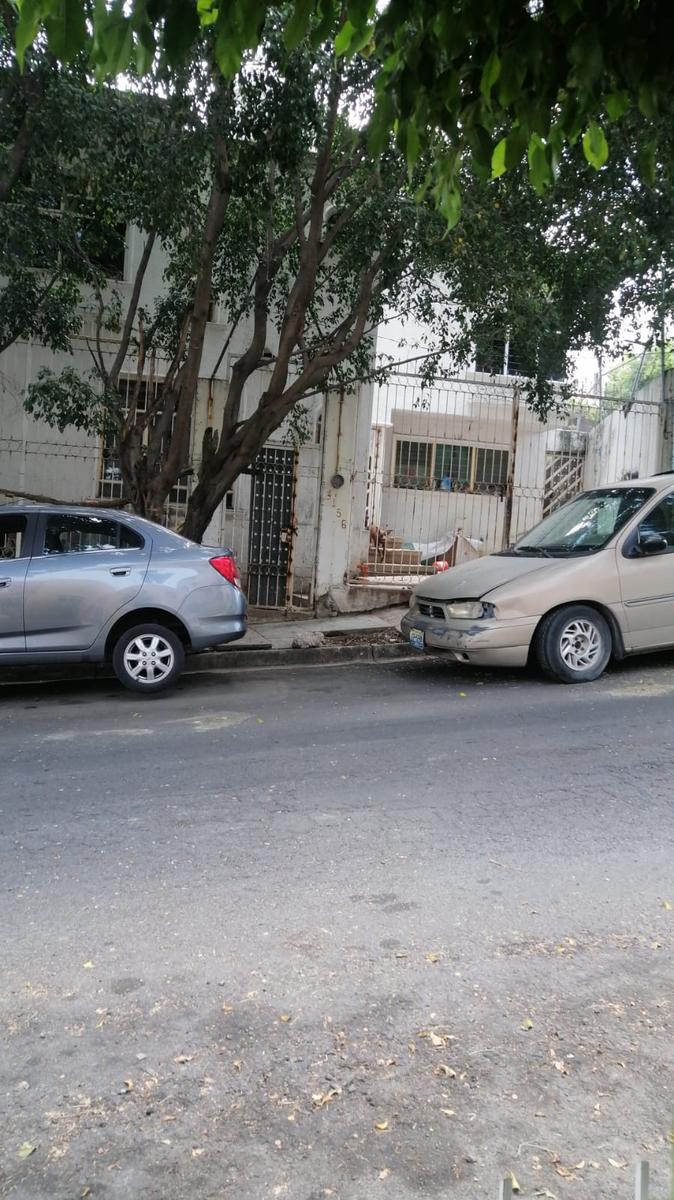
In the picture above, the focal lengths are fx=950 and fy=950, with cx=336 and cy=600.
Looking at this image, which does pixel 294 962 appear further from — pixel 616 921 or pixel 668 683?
pixel 668 683

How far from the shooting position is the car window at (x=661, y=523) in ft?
29.8

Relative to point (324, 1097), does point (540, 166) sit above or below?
above

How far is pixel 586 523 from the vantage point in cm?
948

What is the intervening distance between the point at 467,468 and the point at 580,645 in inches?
383

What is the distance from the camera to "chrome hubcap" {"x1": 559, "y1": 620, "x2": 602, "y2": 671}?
8617 mm

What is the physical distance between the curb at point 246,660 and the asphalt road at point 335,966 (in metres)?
3.04

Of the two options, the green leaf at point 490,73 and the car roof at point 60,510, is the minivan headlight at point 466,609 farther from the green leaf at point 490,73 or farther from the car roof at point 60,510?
the green leaf at point 490,73

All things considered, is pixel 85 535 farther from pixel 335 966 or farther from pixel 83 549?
pixel 335 966

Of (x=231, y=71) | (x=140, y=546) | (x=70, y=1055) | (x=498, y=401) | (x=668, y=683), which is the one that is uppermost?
Result: (x=498, y=401)

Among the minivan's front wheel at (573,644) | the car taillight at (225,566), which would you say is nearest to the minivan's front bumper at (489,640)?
the minivan's front wheel at (573,644)

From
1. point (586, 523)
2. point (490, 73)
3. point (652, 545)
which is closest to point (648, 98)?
point (490, 73)

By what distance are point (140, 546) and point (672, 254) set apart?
23.5 feet

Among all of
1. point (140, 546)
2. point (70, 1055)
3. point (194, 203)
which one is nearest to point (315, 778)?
point (70, 1055)

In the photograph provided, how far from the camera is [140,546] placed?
8.62 metres
